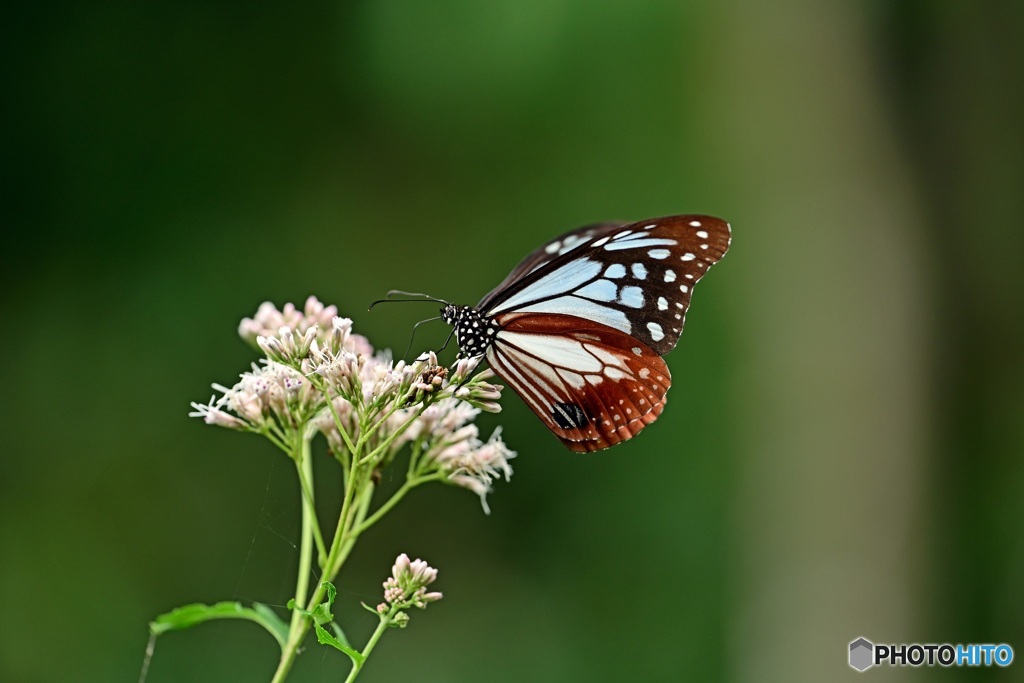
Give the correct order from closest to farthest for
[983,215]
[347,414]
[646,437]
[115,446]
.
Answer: [347,414]
[115,446]
[646,437]
[983,215]

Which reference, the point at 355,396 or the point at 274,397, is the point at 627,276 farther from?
the point at 274,397

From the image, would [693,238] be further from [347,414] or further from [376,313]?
[376,313]

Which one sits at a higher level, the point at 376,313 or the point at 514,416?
the point at 376,313

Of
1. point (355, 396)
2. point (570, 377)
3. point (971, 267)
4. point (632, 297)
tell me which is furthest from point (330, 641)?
point (971, 267)

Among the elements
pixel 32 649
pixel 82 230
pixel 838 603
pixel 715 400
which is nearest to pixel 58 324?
pixel 82 230

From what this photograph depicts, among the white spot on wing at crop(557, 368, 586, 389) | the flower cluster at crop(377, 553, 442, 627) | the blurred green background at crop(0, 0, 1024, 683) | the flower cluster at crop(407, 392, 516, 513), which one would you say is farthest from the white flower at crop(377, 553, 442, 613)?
the blurred green background at crop(0, 0, 1024, 683)

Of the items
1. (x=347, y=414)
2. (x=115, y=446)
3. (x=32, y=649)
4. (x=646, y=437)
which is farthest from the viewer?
(x=646, y=437)

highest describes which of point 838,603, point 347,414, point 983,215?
point 983,215
